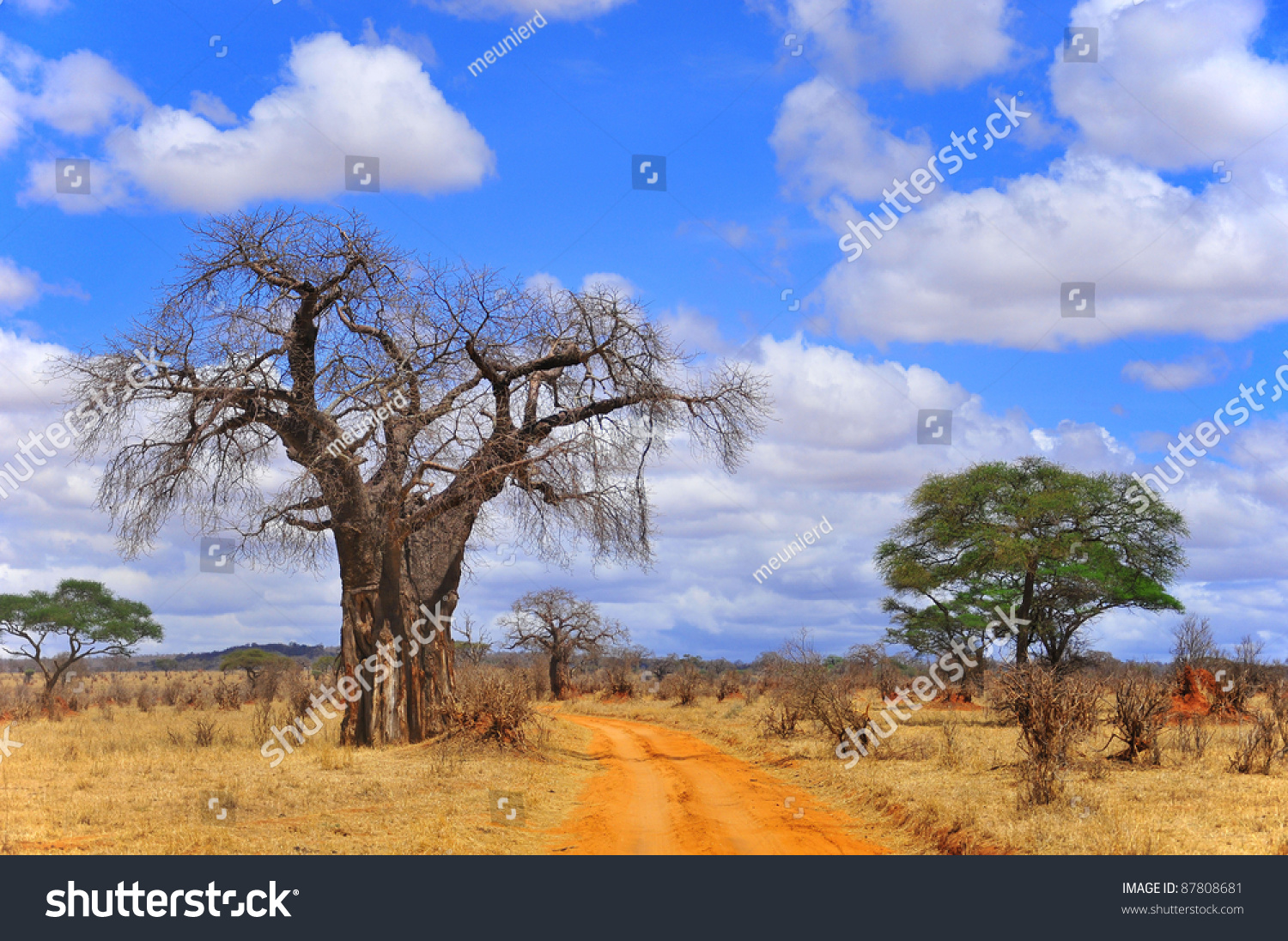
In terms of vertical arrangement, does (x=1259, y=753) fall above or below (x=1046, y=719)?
below

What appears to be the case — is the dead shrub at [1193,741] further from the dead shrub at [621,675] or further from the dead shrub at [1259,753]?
the dead shrub at [621,675]

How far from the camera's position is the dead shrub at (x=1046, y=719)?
1077 centimetres

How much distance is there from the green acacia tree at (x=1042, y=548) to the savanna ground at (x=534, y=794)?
806cm

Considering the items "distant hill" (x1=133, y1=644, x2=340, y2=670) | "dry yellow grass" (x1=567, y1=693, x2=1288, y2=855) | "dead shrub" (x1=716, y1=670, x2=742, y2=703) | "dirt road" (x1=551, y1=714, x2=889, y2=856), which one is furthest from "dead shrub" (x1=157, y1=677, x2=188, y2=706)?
"distant hill" (x1=133, y1=644, x2=340, y2=670)

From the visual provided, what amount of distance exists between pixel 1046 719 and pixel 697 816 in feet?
13.9

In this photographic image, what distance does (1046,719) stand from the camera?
11.8 meters

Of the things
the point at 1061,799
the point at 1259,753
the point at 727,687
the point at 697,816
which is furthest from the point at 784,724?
the point at 727,687

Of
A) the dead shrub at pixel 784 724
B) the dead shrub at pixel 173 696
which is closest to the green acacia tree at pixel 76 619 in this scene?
the dead shrub at pixel 173 696

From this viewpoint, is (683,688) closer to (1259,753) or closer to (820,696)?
(820,696)

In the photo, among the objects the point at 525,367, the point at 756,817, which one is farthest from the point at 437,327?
the point at 756,817

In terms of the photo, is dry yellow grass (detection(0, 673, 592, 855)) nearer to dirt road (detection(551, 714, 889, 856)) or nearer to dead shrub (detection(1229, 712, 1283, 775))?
dirt road (detection(551, 714, 889, 856))
